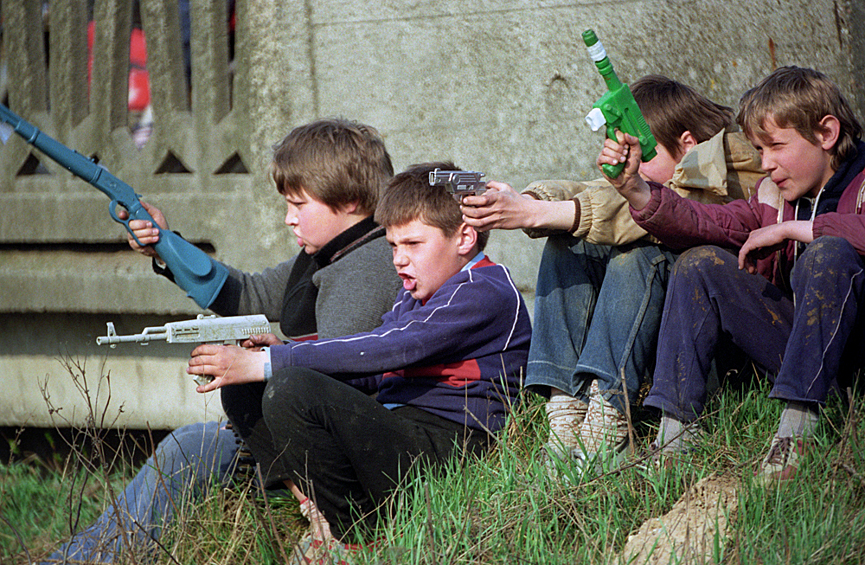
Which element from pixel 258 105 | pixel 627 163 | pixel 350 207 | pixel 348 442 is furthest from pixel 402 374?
pixel 258 105

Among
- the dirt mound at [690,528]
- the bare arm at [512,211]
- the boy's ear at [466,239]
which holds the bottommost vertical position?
the dirt mound at [690,528]

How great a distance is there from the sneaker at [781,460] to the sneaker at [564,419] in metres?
0.50

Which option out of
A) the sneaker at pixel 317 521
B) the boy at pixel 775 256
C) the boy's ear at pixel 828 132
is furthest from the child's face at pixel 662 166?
the sneaker at pixel 317 521

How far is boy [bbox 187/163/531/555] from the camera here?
7.54 ft

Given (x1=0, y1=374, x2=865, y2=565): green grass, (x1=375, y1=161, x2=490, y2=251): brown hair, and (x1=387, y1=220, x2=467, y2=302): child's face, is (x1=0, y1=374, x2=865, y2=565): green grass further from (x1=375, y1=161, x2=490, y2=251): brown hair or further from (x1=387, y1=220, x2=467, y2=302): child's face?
(x1=375, y1=161, x2=490, y2=251): brown hair

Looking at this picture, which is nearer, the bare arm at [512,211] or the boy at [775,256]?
the boy at [775,256]

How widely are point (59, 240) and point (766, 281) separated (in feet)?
11.7

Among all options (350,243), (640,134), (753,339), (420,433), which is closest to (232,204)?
(350,243)

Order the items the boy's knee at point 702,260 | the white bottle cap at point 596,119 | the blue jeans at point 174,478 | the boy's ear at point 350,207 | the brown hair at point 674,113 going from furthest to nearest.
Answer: the boy's ear at point 350,207
the brown hair at point 674,113
the blue jeans at point 174,478
the boy's knee at point 702,260
the white bottle cap at point 596,119

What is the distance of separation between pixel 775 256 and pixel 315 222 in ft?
4.80

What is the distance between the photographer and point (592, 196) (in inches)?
94.7

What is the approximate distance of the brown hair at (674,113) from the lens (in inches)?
110

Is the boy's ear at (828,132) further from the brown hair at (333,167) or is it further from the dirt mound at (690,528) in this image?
the brown hair at (333,167)

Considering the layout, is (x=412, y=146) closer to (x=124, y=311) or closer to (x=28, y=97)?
(x=124, y=311)
